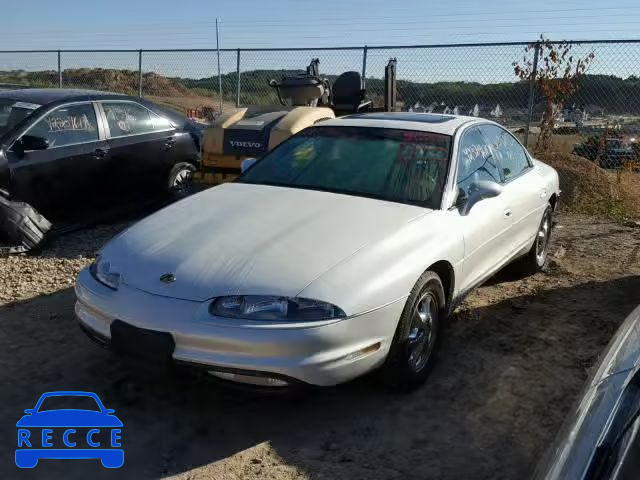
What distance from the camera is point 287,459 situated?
3.06 meters

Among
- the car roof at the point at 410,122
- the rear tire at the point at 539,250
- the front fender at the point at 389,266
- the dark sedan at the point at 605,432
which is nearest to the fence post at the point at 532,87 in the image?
the rear tire at the point at 539,250

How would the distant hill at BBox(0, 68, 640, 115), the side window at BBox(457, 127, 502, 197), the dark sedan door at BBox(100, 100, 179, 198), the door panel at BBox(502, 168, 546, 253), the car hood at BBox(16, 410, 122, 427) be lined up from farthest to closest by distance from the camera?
the distant hill at BBox(0, 68, 640, 115) → the dark sedan door at BBox(100, 100, 179, 198) → the door panel at BBox(502, 168, 546, 253) → the side window at BBox(457, 127, 502, 197) → the car hood at BBox(16, 410, 122, 427)

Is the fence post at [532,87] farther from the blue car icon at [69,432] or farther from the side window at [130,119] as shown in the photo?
the blue car icon at [69,432]

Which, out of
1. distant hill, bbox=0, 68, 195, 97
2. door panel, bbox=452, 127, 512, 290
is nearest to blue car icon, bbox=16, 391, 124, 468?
door panel, bbox=452, 127, 512, 290

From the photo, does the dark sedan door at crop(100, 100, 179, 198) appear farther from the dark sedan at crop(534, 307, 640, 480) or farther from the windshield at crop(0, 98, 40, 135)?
the dark sedan at crop(534, 307, 640, 480)

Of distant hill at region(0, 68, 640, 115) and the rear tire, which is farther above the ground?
distant hill at region(0, 68, 640, 115)

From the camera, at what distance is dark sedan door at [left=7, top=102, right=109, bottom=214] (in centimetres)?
621

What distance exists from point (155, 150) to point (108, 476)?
5.16 meters

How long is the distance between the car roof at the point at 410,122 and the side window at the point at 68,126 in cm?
308

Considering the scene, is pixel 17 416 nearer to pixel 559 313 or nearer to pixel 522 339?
pixel 522 339

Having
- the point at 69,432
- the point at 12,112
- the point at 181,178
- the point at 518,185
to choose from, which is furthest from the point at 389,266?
the point at 181,178

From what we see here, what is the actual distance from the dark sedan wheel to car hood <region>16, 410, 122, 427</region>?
15.2 feet

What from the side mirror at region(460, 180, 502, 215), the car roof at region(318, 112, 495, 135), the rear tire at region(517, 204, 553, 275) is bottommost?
the rear tire at region(517, 204, 553, 275)

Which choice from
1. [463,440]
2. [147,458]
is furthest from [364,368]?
[147,458]
